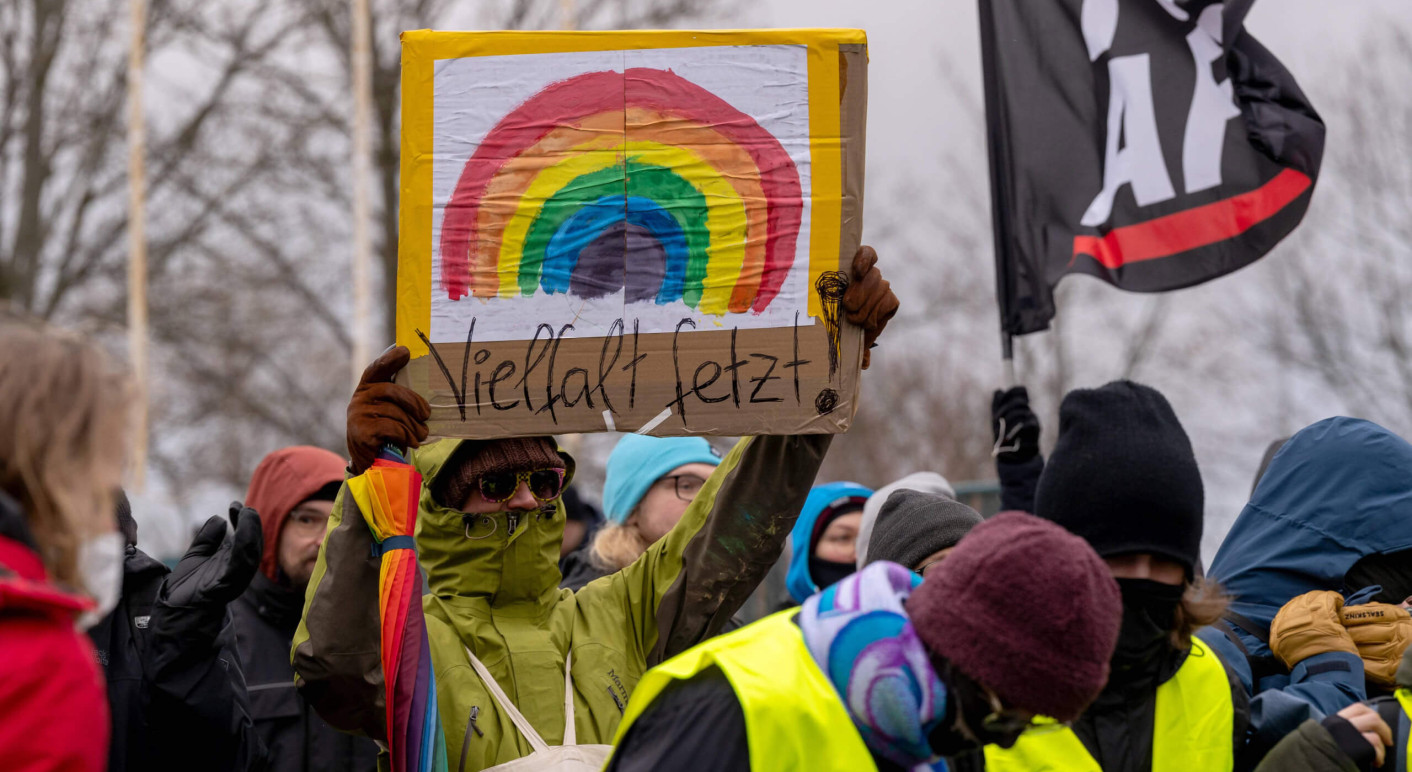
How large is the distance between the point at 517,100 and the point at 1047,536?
5.12 ft

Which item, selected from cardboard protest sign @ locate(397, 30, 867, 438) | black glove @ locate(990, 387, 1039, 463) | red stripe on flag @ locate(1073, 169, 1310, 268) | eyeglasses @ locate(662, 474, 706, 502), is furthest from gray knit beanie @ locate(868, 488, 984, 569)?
red stripe on flag @ locate(1073, 169, 1310, 268)

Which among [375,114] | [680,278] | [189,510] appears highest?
[375,114]

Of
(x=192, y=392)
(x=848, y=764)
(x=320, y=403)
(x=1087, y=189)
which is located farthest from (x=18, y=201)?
(x=848, y=764)

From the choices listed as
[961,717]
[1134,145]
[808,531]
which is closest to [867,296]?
[961,717]

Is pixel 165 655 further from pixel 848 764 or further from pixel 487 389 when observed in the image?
pixel 848 764

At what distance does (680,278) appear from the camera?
2.98 m

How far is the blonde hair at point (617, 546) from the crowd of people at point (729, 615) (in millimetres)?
29

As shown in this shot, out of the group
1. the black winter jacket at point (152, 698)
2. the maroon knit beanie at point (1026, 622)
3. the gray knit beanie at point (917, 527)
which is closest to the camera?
the maroon knit beanie at point (1026, 622)

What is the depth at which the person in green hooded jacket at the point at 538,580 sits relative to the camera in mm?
2879

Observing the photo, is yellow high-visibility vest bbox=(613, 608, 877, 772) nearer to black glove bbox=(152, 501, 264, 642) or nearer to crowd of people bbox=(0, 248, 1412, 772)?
crowd of people bbox=(0, 248, 1412, 772)

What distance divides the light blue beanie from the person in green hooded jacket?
103cm

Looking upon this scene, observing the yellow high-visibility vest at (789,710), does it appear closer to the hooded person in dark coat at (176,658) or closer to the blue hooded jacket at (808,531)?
the hooded person in dark coat at (176,658)

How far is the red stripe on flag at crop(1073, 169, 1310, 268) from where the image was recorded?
4855mm

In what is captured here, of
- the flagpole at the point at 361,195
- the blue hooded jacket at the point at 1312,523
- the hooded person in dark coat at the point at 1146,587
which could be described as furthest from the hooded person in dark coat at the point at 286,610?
the flagpole at the point at 361,195
